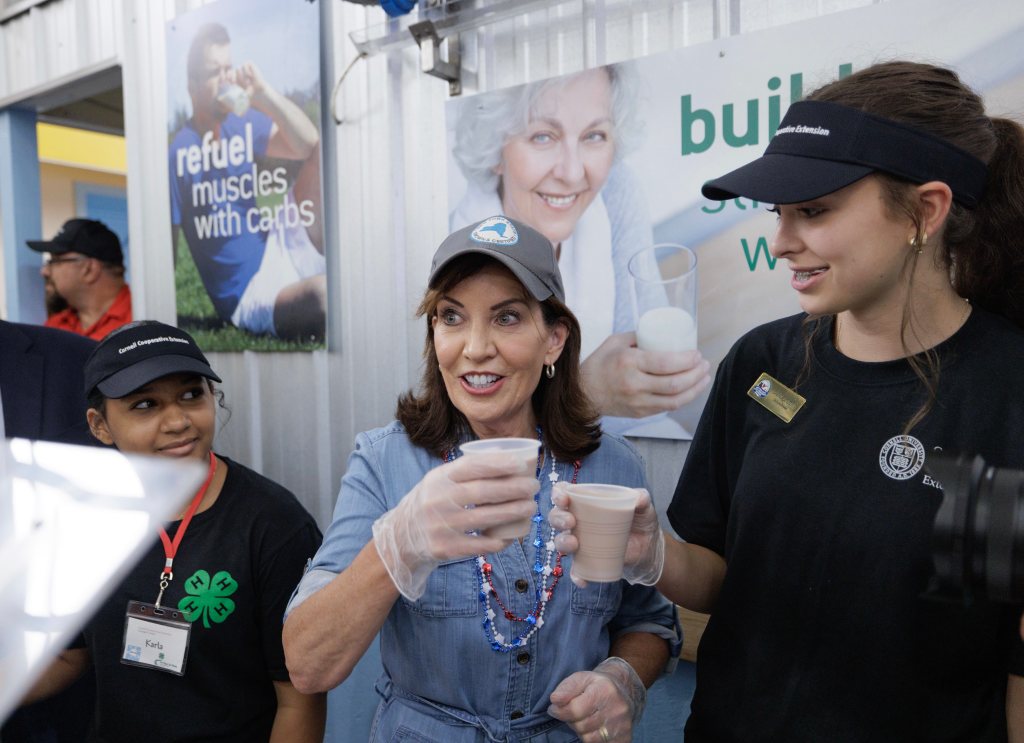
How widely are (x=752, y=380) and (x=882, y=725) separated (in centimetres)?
67

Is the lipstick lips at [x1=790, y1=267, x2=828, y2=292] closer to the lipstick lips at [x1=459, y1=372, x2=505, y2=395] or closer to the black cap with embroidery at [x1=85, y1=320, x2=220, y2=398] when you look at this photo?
the lipstick lips at [x1=459, y1=372, x2=505, y2=395]

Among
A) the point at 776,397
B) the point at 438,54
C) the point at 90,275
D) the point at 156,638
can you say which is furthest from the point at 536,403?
the point at 90,275

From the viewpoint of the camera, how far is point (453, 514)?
1202mm

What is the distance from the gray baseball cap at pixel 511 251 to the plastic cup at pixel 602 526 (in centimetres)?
40

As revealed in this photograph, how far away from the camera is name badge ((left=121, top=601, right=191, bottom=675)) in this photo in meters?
1.90

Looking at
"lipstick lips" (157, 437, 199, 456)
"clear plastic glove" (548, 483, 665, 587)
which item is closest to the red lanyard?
"lipstick lips" (157, 437, 199, 456)

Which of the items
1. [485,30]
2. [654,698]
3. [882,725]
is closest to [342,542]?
[882,725]

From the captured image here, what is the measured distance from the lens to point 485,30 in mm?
2939

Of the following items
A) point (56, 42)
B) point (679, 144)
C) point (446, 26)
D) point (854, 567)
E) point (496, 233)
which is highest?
point (56, 42)

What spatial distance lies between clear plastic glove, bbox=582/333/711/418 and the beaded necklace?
102 cm

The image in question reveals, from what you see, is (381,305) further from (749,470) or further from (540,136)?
(749,470)

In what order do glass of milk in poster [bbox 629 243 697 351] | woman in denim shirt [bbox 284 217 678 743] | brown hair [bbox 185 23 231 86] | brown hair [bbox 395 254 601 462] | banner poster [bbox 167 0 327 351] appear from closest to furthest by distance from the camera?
woman in denim shirt [bbox 284 217 678 743] < brown hair [bbox 395 254 601 462] < glass of milk in poster [bbox 629 243 697 351] < banner poster [bbox 167 0 327 351] < brown hair [bbox 185 23 231 86]

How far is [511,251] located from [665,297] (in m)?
1.18

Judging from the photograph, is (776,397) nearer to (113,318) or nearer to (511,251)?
(511,251)
